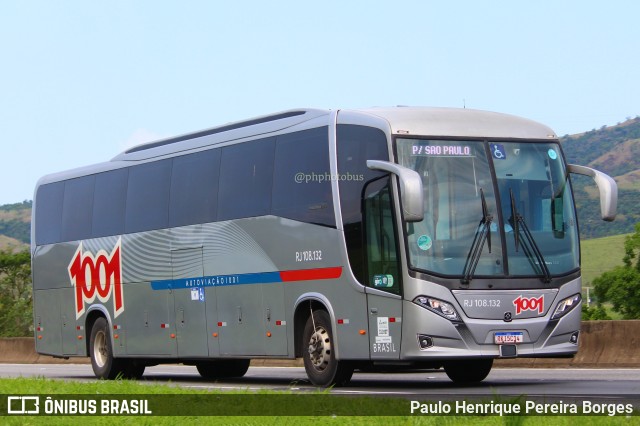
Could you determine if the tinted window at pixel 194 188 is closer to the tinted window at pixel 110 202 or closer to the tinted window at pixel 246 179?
the tinted window at pixel 246 179

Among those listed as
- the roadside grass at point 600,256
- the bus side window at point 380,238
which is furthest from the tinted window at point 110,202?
the roadside grass at point 600,256

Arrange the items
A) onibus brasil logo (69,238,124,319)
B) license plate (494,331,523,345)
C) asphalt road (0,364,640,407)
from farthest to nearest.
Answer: onibus brasil logo (69,238,124,319)
license plate (494,331,523,345)
asphalt road (0,364,640,407)

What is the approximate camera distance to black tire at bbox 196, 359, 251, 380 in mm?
24031

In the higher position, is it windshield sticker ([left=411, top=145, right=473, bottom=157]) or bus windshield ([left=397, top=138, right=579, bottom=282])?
windshield sticker ([left=411, top=145, right=473, bottom=157])

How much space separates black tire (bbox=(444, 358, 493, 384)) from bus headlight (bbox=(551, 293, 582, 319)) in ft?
6.31

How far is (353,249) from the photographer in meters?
17.8

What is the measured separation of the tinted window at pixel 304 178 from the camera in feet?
60.2

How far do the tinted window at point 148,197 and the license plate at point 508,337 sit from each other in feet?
24.7

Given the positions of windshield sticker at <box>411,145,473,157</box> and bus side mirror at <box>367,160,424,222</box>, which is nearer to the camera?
bus side mirror at <box>367,160,424,222</box>

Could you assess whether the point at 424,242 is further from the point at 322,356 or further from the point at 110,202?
the point at 110,202

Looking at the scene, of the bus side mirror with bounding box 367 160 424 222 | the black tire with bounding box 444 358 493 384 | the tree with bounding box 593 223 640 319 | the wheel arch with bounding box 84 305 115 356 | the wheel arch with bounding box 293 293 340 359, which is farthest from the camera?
the tree with bounding box 593 223 640 319

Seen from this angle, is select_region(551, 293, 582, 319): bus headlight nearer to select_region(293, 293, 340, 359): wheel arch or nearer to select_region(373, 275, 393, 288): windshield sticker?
select_region(373, 275, 393, 288): windshield sticker

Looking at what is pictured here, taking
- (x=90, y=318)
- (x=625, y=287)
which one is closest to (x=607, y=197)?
(x=90, y=318)

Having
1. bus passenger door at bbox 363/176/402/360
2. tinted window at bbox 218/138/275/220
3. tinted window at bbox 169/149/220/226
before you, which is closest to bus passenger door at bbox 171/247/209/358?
tinted window at bbox 169/149/220/226
